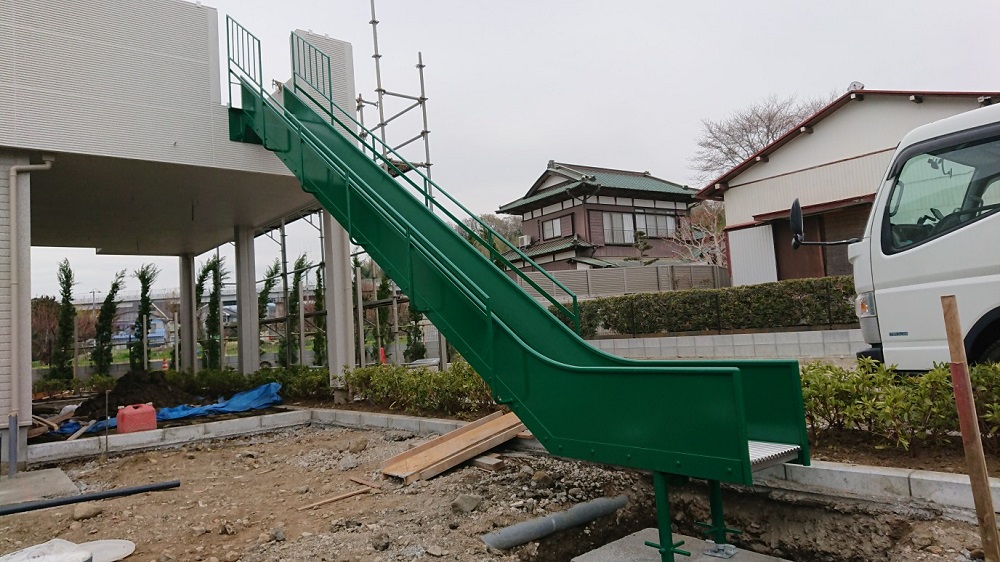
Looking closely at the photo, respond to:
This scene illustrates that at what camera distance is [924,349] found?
15.9ft

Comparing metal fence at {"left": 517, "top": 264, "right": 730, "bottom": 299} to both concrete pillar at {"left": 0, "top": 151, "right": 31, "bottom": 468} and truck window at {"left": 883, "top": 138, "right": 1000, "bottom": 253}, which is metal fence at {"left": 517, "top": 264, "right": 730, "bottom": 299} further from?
truck window at {"left": 883, "top": 138, "right": 1000, "bottom": 253}

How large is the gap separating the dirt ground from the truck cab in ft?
5.55

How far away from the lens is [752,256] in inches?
753

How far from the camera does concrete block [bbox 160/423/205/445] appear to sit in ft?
28.0

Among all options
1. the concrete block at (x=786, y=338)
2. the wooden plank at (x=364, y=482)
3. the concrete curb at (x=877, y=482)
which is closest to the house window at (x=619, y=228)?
the concrete block at (x=786, y=338)

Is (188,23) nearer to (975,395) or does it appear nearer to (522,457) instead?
(522,457)

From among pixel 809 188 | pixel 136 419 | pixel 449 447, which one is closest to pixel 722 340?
pixel 809 188

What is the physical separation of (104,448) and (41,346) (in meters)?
18.8

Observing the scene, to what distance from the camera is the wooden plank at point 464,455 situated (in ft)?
18.9

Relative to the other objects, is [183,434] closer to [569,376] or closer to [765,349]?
[569,376]

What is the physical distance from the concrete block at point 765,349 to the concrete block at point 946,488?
371 inches

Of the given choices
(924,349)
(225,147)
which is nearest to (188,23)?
(225,147)

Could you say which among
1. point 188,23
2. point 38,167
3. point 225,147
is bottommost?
point 38,167

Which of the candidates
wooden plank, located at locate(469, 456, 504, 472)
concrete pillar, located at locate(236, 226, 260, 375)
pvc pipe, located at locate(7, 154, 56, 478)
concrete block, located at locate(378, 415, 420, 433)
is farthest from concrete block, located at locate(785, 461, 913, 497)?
concrete pillar, located at locate(236, 226, 260, 375)
